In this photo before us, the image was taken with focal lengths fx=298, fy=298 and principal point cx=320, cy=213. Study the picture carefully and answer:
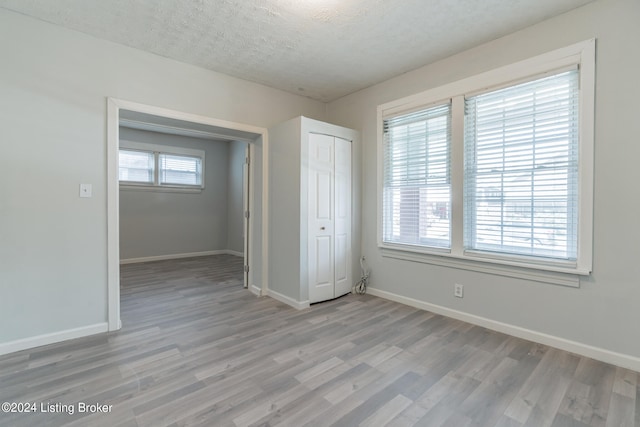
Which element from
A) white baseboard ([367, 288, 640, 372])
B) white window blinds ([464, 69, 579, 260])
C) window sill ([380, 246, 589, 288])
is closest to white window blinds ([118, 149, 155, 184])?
window sill ([380, 246, 589, 288])

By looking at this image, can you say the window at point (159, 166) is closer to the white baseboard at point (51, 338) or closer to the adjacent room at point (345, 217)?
the adjacent room at point (345, 217)

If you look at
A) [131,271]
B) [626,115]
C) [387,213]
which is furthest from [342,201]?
[131,271]

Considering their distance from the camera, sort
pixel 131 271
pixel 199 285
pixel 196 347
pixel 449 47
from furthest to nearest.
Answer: pixel 131 271 → pixel 199 285 → pixel 449 47 → pixel 196 347

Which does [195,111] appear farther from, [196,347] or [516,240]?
[516,240]

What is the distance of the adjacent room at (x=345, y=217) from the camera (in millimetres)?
1942

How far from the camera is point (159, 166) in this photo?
21.1 feet

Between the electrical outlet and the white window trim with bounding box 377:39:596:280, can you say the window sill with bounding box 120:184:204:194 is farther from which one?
the electrical outlet

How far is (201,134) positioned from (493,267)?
12.2ft

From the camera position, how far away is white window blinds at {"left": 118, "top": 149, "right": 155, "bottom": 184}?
6059 mm

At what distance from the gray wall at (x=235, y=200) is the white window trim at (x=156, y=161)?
666 millimetres

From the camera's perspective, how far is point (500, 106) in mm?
2795

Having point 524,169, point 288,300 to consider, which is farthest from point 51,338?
point 524,169

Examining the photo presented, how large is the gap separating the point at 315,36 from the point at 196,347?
9.67ft

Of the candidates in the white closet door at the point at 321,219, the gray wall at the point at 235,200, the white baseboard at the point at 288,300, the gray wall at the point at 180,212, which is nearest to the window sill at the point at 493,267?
the white closet door at the point at 321,219
